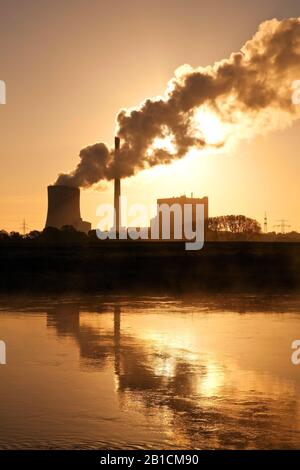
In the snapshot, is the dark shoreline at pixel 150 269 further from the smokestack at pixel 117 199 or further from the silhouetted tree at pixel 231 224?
the silhouetted tree at pixel 231 224

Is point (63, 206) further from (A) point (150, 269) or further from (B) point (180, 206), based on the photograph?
(B) point (180, 206)

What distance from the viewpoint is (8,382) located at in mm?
13797

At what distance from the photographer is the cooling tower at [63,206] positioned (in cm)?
10519

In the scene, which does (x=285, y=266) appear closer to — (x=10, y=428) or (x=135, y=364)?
(x=135, y=364)

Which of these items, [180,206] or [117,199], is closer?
[117,199]

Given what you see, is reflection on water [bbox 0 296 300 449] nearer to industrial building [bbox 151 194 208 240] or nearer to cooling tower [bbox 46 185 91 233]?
cooling tower [bbox 46 185 91 233]

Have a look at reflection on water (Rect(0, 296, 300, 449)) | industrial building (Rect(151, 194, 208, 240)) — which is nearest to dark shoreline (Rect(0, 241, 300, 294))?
reflection on water (Rect(0, 296, 300, 449))

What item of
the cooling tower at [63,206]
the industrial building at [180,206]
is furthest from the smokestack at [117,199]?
the industrial building at [180,206]

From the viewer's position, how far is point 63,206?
4360 inches

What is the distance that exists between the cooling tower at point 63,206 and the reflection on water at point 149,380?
8077 cm

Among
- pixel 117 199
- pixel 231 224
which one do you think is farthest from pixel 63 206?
pixel 231 224

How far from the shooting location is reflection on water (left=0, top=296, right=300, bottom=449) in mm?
10203

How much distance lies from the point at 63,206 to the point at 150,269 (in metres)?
60.8

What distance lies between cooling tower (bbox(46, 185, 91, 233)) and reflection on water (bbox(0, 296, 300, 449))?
3180 inches
